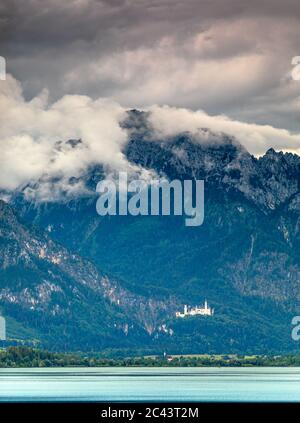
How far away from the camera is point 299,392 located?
154375 millimetres

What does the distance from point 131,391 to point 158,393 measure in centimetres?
569
